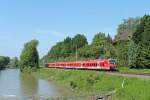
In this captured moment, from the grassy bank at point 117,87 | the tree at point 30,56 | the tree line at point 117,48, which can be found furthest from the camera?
the tree at point 30,56

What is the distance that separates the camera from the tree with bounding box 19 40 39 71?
485 ft

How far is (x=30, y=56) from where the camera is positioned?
486 ft

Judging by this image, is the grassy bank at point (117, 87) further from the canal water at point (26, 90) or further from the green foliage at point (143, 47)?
the green foliage at point (143, 47)

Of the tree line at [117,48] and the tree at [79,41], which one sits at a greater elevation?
the tree at [79,41]

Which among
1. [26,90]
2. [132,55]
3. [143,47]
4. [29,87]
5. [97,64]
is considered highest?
[143,47]

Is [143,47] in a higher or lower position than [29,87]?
higher

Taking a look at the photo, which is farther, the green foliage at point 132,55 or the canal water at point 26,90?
the green foliage at point 132,55

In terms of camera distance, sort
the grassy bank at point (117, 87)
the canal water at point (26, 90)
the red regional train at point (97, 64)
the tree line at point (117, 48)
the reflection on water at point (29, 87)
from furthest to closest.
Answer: the tree line at point (117, 48), the red regional train at point (97, 64), the reflection on water at point (29, 87), the canal water at point (26, 90), the grassy bank at point (117, 87)

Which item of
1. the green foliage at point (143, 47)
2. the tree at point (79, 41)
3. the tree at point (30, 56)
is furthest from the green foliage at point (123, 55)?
the tree at point (79, 41)

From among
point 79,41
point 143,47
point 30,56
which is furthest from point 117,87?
point 79,41

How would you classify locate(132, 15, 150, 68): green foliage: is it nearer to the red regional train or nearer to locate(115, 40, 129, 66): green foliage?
locate(115, 40, 129, 66): green foliage

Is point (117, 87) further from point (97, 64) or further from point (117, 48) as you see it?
point (117, 48)

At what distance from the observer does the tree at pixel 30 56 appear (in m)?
148

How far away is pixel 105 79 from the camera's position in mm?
46906
